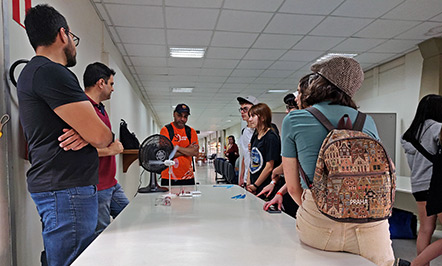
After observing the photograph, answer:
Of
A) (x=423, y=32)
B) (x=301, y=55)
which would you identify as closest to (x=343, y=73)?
(x=423, y=32)

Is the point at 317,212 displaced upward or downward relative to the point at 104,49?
downward

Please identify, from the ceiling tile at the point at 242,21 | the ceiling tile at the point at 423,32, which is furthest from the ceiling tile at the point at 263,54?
the ceiling tile at the point at 423,32

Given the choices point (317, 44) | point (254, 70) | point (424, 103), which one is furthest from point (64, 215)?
point (254, 70)

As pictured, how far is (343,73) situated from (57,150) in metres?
1.13

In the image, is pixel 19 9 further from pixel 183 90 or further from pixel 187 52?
pixel 183 90

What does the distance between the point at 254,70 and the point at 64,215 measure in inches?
199

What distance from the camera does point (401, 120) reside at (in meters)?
4.98

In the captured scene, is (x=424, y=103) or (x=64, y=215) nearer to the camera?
(x=64, y=215)

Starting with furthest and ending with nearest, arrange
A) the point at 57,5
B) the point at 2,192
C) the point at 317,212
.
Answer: the point at 57,5
the point at 2,192
the point at 317,212

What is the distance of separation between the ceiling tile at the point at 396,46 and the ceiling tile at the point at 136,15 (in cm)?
345

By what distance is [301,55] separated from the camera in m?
4.82

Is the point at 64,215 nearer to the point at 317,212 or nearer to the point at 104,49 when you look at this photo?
the point at 317,212

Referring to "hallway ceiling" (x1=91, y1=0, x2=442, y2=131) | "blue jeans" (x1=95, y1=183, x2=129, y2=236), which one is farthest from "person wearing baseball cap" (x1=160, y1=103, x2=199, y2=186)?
"hallway ceiling" (x1=91, y1=0, x2=442, y2=131)

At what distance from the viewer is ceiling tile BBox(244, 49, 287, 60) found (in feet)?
15.0
